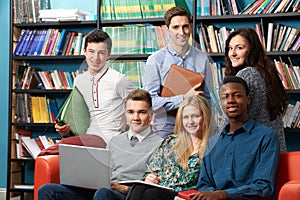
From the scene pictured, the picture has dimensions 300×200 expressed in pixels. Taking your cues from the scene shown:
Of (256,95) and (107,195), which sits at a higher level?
(256,95)

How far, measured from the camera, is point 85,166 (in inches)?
123

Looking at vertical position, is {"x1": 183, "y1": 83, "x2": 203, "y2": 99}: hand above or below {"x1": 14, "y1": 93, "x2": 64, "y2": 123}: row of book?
above

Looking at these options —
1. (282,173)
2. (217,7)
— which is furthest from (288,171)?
(217,7)

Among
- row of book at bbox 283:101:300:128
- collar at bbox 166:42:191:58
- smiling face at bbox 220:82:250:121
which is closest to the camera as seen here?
collar at bbox 166:42:191:58

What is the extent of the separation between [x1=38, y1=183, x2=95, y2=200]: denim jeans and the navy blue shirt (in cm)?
76

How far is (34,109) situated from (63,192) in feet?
6.87

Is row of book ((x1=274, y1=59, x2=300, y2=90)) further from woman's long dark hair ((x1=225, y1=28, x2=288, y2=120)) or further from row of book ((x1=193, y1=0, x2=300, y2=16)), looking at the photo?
woman's long dark hair ((x1=225, y1=28, x2=288, y2=120))

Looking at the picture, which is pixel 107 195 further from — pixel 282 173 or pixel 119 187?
pixel 282 173

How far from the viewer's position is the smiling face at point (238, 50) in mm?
3303

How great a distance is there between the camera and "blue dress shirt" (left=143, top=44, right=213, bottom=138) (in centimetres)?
262

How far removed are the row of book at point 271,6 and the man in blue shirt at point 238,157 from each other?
65.3 inches

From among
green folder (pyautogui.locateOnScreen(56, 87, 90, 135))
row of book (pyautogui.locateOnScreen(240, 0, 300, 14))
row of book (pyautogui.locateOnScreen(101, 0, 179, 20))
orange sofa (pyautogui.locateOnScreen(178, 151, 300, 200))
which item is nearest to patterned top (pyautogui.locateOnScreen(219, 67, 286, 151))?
orange sofa (pyautogui.locateOnScreen(178, 151, 300, 200))

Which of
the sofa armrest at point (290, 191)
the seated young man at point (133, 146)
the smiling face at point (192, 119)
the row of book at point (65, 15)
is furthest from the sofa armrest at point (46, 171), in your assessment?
the row of book at point (65, 15)

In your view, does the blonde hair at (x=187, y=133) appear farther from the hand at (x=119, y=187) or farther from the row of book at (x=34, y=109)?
the row of book at (x=34, y=109)
